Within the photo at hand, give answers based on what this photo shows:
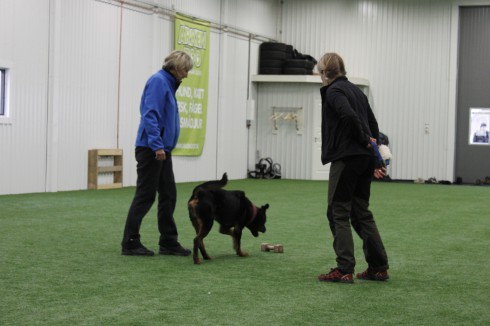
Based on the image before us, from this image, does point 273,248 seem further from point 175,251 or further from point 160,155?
point 160,155

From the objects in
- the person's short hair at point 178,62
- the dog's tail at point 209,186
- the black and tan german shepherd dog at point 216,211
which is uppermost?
the person's short hair at point 178,62

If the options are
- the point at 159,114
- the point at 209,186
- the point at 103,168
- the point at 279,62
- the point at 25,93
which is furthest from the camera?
the point at 279,62

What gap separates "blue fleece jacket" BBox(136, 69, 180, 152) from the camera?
669cm

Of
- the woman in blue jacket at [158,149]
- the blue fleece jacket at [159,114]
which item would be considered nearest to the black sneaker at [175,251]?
the woman in blue jacket at [158,149]

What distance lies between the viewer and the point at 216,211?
22.0ft

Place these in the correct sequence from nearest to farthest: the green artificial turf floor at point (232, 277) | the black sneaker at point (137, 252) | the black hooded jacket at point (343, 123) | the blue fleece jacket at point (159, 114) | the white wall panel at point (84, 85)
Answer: the green artificial turf floor at point (232, 277) → the black hooded jacket at point (343, 123) → the blue fleece jacket at point (159, 114) → the black sneaker at point (137, 252) → the white wall panel at point (84, 85)

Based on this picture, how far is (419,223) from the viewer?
400 inches

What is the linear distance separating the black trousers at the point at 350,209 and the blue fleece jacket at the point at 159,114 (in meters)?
1.64

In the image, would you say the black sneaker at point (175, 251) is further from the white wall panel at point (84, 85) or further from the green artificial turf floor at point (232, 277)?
the white wall panel at point (84, 85)

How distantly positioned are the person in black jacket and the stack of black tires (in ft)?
51.3

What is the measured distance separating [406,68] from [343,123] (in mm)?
16841

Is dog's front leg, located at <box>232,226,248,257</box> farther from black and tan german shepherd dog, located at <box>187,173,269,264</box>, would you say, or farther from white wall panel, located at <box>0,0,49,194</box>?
white wall panel, located at <box>0,0,49,194</box>

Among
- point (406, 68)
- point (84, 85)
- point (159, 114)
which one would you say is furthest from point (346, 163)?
point (406, 68)

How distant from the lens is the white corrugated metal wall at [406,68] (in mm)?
21766
